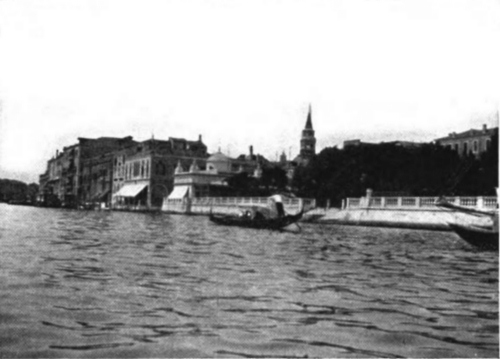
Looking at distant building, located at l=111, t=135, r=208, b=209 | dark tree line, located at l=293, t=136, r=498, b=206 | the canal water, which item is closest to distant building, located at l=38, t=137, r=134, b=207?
distant building, located at l=111, t=135, r=208, b=209

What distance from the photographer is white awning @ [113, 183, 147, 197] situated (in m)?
50.6

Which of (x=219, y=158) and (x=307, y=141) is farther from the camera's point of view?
(x=307, y=141)

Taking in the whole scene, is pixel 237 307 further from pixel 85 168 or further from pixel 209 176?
pixel 85 168

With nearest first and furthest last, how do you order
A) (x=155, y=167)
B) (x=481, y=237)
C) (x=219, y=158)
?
(x=481, y=237) → (x=219, y=158) → (x=155, y=167)

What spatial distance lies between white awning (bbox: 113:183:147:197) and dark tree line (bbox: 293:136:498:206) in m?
19.6

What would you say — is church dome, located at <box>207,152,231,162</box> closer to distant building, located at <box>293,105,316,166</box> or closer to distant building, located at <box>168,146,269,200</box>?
distant building, located at <box>168,146,269,200</box>

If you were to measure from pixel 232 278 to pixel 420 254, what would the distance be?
211 inches

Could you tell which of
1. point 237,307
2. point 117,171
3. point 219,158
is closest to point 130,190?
point 117,171

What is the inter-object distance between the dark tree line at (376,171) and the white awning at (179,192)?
12.5 m

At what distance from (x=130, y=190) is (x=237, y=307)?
158ft

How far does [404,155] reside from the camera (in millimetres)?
31062

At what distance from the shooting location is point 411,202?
24.2m

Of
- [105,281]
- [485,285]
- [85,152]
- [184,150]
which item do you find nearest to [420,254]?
[485,285]

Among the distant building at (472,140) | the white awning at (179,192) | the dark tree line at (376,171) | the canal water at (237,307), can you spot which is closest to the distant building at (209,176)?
the white awning at (179,192)
